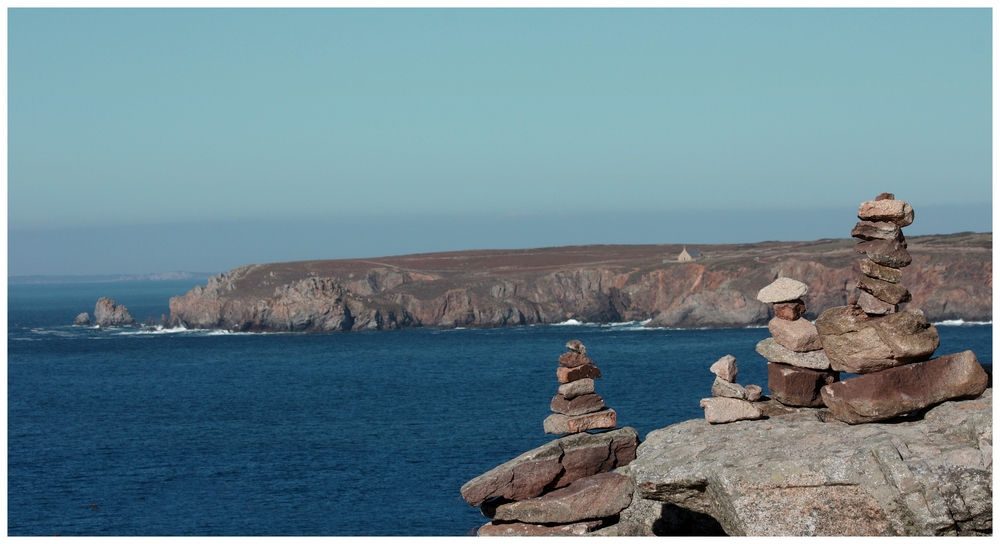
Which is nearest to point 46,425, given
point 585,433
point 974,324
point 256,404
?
point 256,404

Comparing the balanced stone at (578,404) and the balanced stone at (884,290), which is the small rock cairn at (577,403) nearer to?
the balanced stone at (578,404)

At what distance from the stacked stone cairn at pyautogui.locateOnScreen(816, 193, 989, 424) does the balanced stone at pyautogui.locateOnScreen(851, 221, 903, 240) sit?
Result: 0.7 inches

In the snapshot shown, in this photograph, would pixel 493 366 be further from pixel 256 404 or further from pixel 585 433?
pixel 585 433

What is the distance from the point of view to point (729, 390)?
63.7 ft

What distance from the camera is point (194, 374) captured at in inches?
4899

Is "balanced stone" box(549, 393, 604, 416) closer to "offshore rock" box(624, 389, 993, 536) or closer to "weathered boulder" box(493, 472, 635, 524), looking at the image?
"weathered boulder" box(493, 472, 635, 524)

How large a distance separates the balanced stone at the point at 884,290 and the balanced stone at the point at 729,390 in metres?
3.01

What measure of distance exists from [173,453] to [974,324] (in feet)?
419

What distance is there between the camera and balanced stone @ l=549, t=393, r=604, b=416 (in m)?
22.2

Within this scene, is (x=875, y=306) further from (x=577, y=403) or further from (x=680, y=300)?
(x=680, y=300)

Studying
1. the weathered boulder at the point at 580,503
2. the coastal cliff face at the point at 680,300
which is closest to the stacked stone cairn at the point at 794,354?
the weathered boulder at the point at 580,503

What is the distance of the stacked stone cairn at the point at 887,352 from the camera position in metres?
16.8

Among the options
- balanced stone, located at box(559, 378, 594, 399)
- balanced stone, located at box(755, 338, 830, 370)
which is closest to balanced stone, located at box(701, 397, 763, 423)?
balanced stone, located at box(755, 338, 830, 370)

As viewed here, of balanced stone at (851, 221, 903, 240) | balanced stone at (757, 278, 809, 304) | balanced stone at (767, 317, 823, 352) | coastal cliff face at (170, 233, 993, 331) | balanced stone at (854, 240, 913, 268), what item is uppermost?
balanced stone at (851, 221, 903, 240)
